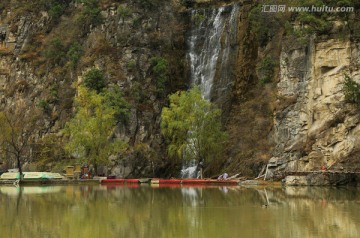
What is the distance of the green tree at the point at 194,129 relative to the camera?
56594 mm

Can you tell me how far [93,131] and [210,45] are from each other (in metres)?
18.5

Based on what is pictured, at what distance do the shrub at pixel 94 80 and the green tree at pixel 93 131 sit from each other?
12.5 feet

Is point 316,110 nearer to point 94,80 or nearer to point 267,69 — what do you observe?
point 267,69

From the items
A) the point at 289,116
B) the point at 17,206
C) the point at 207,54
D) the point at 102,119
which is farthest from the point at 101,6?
the point at 17,206

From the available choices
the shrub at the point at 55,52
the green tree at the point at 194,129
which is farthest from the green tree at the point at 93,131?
the shrub at the point at 55,52

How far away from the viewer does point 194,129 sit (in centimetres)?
5716

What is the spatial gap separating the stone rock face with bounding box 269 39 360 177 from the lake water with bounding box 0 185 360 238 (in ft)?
41.0

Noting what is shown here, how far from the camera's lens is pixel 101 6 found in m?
74.7

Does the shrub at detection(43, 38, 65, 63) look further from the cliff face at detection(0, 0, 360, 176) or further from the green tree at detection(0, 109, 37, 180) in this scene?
the green tree at detection(0, 109, 37, 180)

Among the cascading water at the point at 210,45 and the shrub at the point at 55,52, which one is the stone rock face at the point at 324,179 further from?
the shrub at the point at 55,52

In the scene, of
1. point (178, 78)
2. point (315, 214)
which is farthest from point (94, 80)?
point (315, 214)

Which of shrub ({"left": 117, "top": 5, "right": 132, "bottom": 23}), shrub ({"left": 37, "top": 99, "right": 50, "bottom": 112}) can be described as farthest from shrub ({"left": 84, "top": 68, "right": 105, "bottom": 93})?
shrub ({"left": 117, "top": 5, "right": 132, "bottom": 23})

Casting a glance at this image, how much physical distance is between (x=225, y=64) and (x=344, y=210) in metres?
40.2

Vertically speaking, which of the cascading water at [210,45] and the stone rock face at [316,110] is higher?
the cascading water at [210,45]
